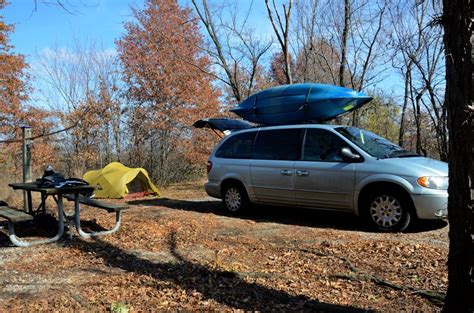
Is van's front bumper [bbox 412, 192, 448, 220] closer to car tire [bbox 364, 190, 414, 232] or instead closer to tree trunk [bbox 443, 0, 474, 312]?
car tire [bbox 364, 190, 414, 232]

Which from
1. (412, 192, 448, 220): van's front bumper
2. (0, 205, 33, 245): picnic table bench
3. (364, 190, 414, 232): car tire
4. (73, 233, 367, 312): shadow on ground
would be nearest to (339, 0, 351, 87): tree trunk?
(364, 190, 414, 232): car tire

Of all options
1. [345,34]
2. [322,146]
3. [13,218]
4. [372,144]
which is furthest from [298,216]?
[345,34]

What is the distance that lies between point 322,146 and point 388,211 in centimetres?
153

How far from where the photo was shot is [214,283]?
429 centimetres

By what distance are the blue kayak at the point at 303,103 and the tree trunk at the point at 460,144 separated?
16.5ft

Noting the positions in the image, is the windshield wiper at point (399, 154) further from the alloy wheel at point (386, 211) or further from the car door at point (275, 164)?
the car door at point (275, 164)

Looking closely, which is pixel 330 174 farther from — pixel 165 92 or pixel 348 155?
pixel 165 92

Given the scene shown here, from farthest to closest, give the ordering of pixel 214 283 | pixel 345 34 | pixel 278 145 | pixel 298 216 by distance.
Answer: pixel 345 34 < pixel 298 216 < pixel 278 145 < pixel 214 283

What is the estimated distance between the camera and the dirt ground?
150 inches

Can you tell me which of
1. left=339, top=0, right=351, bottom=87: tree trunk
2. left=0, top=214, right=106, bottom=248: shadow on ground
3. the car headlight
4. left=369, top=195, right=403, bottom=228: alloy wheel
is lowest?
left=0, top=214, right=106, bottom=248: shadow on ground

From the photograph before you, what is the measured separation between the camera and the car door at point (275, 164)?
769cm

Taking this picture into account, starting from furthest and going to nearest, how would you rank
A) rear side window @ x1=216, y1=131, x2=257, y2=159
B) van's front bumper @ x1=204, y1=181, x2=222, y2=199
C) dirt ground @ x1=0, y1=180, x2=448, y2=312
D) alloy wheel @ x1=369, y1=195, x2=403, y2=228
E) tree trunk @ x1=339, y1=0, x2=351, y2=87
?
tree trunk @ x1=339, y1=0, x2=351, y2=87 < van's front bumper @ x1=204, y1=181, x2=222, y2=199 < rear side window @ x1=216, y1=131, x2=257, y2=159 < alloy wheel @ x1=369, y1=195, x2=403, y2=228 < dirt ground @ x1=0, y1=180, x2=448, y2=312

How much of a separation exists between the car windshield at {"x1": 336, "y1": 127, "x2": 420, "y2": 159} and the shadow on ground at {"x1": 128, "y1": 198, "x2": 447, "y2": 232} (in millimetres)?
1175

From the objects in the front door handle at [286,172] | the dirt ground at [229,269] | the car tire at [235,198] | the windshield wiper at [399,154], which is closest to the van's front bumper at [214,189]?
the car tire at [235,198]
